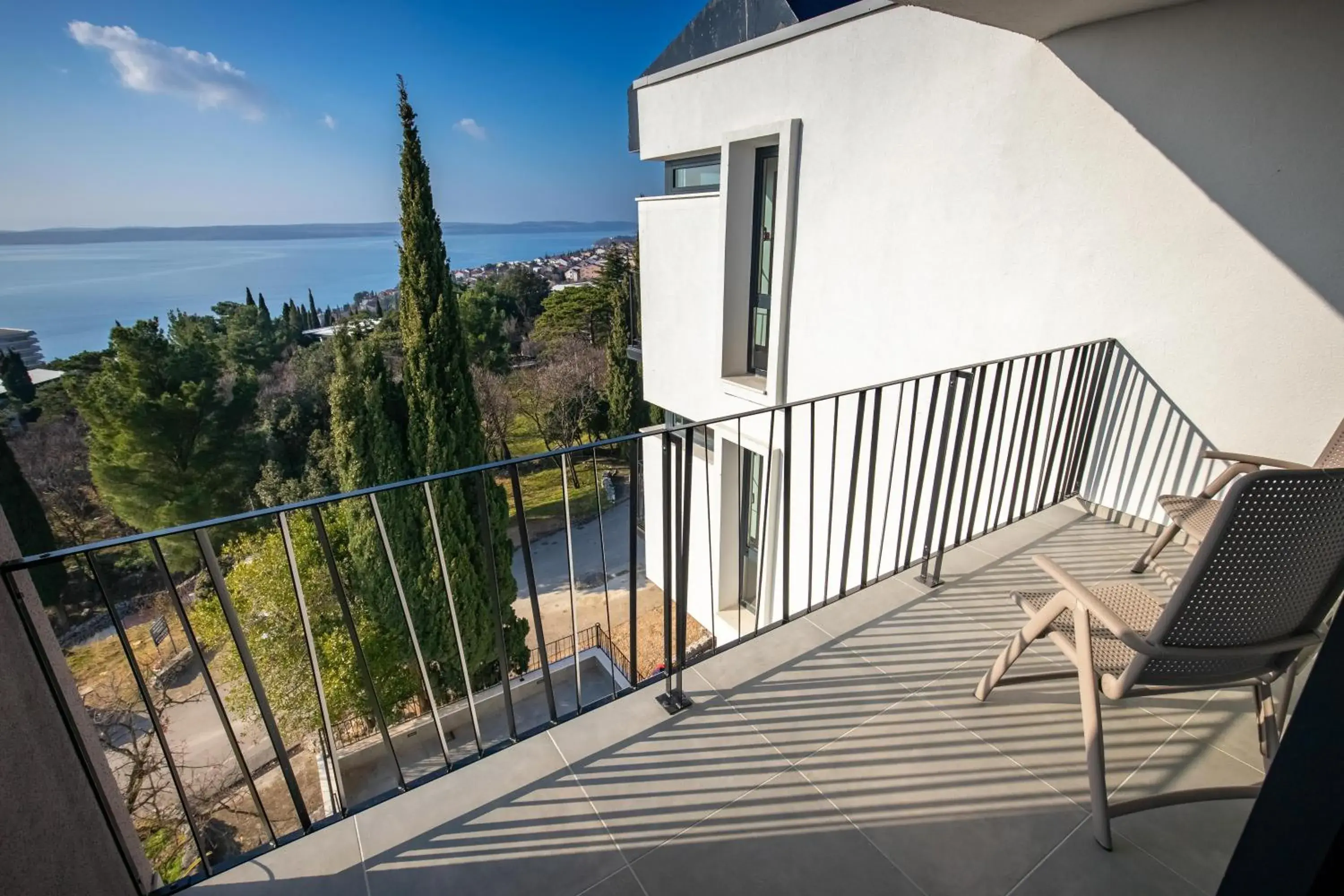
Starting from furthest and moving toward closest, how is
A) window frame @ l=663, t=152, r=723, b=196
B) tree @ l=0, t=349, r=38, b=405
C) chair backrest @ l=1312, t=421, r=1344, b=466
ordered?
tree @ l=0, t=349, r=38, b=405 → window frame @ l=663, t=152, r=723, b=196 → chair backrest @ l=1312, t=421, r=1344, b=466

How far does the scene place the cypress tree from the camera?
413 inches

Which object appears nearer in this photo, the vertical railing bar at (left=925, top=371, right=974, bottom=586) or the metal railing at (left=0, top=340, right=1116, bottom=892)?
the metal railing at (left=0, top=340, right=1116, bottom=892)

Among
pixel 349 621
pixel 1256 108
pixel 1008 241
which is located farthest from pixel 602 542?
pixel 1256 108

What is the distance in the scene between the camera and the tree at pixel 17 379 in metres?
14.1

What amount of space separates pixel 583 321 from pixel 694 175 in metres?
17.7

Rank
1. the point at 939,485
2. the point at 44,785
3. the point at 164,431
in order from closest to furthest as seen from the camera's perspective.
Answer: the point at 44,785 < the point at 939,485 < the point at 164,431

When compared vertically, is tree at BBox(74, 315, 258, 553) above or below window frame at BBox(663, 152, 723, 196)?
below

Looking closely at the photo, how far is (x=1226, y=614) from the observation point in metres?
1.38

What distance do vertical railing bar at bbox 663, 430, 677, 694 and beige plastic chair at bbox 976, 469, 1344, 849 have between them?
1079 mm

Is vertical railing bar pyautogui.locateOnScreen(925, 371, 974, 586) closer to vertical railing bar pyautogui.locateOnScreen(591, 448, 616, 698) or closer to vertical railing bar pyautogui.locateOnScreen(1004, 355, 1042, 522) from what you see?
vertical railing bar pyautogui.locateOnScreen(1004, 355, 1042, 522)

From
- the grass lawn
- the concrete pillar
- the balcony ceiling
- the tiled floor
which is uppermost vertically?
the balcony ceiling

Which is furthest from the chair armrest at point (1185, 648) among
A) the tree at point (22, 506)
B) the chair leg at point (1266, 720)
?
the tree at point (22, 506)

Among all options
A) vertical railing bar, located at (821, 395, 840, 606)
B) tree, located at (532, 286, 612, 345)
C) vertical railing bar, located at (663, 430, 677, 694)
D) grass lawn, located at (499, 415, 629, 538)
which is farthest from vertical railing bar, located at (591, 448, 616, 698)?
tree, located at (532, 286, 612, 345)

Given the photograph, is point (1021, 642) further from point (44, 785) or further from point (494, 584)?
point (44, 785)
